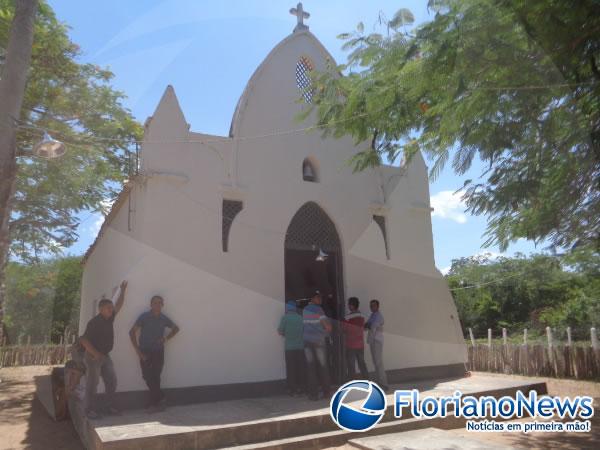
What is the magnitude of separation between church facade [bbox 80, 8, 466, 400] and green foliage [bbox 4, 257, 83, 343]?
1695 centimetres

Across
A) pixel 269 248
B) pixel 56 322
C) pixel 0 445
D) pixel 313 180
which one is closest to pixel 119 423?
pixel 0 445

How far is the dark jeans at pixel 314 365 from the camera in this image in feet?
25.0

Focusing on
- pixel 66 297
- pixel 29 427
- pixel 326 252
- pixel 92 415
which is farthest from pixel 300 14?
pixel 66 297

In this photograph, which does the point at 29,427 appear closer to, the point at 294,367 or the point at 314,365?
the point at 294,367

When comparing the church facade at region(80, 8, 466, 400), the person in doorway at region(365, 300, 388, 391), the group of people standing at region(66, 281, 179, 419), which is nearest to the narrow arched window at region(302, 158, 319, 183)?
the church facade at region(80, 8, 466, 400)

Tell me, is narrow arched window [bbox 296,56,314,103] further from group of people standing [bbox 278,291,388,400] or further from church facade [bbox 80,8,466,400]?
group of people standing [bbox 278,291,388,400]

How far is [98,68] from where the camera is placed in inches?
505

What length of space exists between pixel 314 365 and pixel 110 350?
319 cm

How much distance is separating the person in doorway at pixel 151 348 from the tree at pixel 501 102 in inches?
157

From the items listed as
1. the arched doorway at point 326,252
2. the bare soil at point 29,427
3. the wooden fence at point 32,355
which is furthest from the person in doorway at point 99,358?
the wooden fence at point 32,355

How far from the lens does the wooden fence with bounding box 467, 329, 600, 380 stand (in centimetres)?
1128

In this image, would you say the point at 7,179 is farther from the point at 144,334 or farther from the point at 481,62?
the point at 481,62

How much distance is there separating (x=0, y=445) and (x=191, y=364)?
2.80 metres

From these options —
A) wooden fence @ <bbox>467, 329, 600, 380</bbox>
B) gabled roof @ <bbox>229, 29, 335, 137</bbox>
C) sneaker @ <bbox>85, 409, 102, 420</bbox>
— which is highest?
gabled roof @ <bbox>229, 29, 335, 137</bbox>
